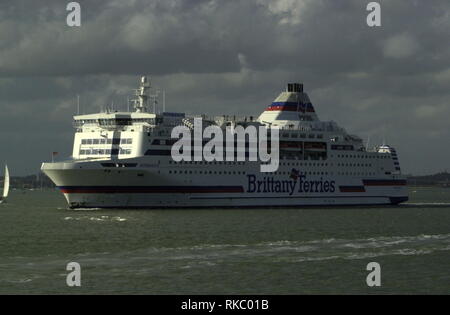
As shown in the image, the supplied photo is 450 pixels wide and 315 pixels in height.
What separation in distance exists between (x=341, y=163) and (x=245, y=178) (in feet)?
35.7

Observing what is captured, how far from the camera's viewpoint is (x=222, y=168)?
203ft

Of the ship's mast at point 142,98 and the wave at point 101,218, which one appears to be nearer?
the wave at point 101,218

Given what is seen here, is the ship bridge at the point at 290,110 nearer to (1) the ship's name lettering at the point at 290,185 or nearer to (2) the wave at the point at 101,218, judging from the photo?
(1) the ship's name lettering at the point at 290,185

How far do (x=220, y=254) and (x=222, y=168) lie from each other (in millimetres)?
28811

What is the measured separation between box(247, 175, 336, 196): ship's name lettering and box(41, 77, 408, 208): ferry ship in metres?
0.08

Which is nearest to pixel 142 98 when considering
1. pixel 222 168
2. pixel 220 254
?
pixel 222 168

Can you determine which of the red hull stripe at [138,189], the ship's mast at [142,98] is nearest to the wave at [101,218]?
the red hull stripe at [138,189]

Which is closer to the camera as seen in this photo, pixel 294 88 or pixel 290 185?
pixel 290 185

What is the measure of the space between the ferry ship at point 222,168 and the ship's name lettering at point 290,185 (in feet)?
0.25

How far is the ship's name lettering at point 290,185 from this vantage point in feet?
210

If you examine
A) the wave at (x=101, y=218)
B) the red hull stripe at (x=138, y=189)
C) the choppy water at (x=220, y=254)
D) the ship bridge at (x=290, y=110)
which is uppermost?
the ship bridge at (x=290, y=110)

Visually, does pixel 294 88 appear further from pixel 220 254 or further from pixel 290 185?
pixel 220 254

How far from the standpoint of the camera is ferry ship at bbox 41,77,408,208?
188ft
